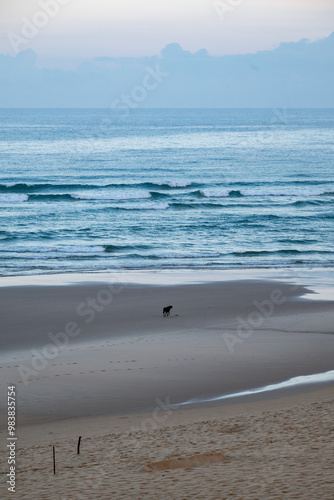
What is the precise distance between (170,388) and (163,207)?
28346 millimetres

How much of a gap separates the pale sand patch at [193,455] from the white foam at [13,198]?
33488 mm

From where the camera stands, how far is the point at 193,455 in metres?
8.05

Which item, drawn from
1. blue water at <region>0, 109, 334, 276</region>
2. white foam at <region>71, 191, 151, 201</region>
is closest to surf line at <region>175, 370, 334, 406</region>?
blue water at <region>0, 109, 334, 276</region>

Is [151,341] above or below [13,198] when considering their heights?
below

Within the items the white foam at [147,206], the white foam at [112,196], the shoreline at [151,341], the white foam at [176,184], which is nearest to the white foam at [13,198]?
the white foam at [112,196]

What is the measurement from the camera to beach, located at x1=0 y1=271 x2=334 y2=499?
290 inches

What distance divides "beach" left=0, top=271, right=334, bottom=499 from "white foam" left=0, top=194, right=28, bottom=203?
2189 centimetres

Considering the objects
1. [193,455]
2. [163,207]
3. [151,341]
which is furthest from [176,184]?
[193,455]

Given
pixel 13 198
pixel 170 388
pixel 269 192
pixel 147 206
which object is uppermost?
pixel 13 198

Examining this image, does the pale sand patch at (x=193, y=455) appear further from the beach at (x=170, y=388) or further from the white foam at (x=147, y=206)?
the white foam at (x=147, y=206)

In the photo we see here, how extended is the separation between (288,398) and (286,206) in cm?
2960

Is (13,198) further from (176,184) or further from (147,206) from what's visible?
(176,184)

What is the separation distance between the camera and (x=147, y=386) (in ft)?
37.7

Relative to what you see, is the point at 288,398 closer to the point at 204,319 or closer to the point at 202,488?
the point at 202,488
